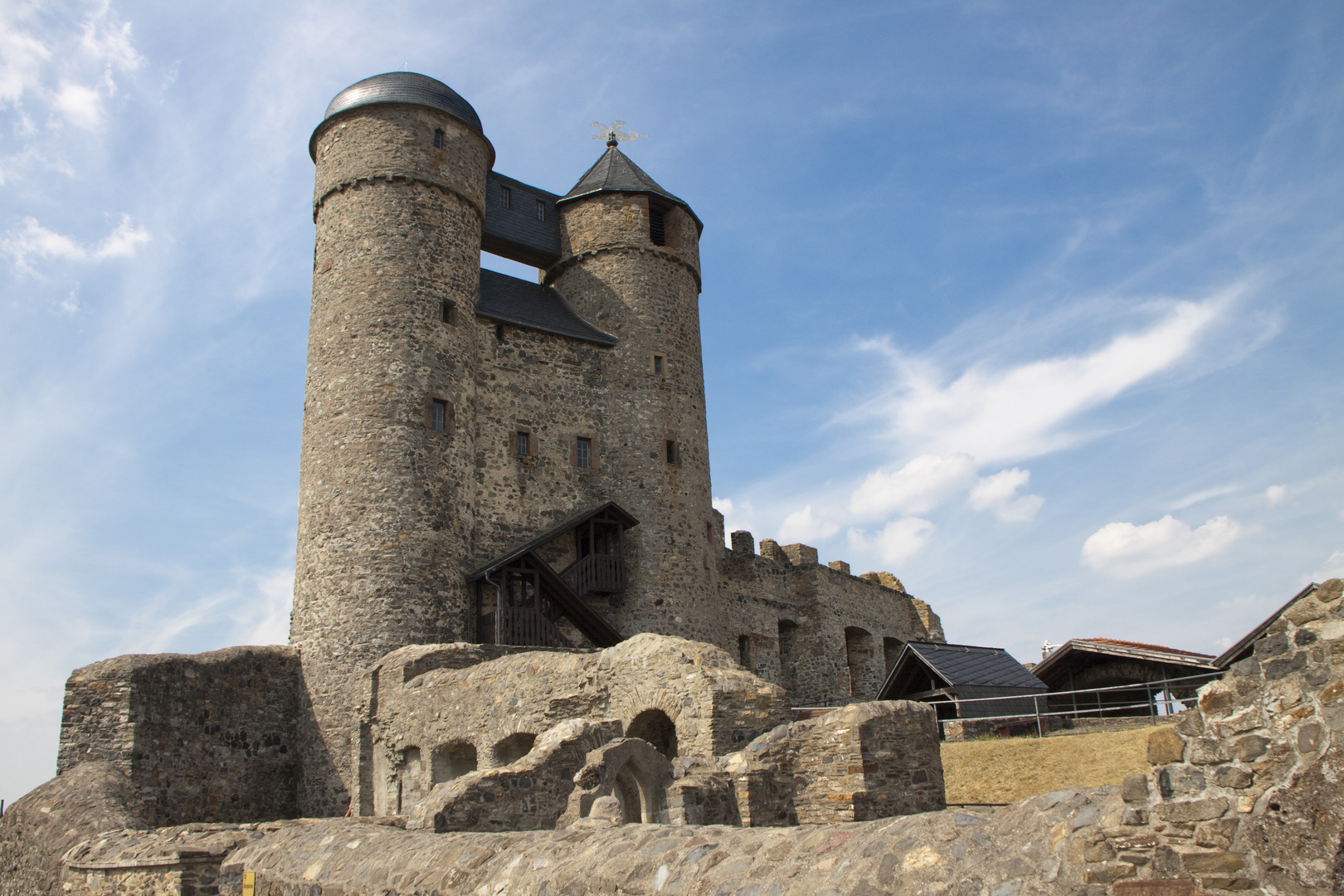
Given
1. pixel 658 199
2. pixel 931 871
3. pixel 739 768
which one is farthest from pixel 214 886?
pixel 658 199

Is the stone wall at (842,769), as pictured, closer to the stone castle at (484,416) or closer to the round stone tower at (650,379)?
the stone castle at (484,416)

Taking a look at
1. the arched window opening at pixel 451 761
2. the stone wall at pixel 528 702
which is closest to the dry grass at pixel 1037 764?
the stone wall at pixel 528 702

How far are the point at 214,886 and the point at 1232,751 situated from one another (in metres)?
7.39

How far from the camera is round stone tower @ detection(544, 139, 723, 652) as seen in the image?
23.6 m

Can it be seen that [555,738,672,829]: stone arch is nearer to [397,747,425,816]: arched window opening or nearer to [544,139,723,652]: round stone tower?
[397,747,425,816]: arched window opening

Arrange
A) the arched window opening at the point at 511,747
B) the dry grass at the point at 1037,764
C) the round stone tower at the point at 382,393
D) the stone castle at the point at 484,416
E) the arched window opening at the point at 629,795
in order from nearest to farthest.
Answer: the arched window opening at the point at 629,795 < the dry grass at the point at 1037,764 < the arched window opening at the point at 511,747 < the round stone tower at the point at 382,393 < the stone castle at the point at 484,416

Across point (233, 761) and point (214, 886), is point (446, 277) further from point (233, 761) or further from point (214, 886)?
point (214, 886)

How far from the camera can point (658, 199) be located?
27.0 m

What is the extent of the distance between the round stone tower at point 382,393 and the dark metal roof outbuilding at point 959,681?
9.42m

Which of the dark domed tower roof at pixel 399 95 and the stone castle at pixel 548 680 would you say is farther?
the dark domed tower roof at pixel 399 95

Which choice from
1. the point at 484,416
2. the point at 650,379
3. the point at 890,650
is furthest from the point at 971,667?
the point at 890,650

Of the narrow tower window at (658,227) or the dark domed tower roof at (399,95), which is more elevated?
the dark domed tower roof at (399,95)

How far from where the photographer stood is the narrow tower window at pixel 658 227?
2711 cm

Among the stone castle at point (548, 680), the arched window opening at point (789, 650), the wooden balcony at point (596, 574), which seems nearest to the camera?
the stone castle at point (548, 680)
